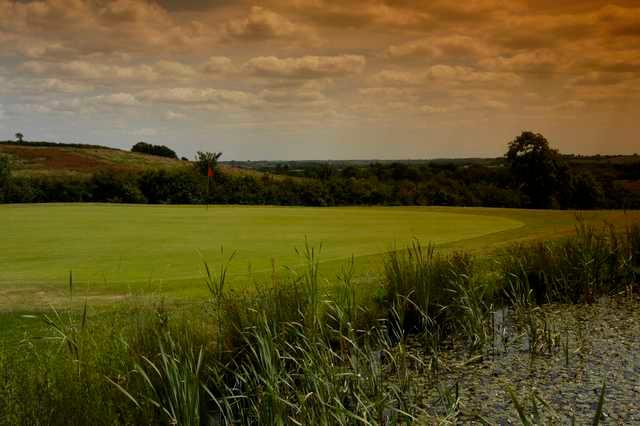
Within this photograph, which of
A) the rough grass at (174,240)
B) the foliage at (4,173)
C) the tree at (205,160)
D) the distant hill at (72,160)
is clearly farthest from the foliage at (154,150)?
the rough grass at (174,240)

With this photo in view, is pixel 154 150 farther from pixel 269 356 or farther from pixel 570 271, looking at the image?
pixel 269 356

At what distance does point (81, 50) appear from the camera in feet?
107

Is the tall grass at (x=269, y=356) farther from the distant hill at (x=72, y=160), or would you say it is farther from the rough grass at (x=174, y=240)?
the distant hill at (x=72, y=160)

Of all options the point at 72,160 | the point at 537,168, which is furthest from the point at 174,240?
the point at 72,160

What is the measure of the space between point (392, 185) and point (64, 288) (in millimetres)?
23205

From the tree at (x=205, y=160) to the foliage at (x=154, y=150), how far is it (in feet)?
148

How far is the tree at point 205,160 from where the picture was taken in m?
27.2

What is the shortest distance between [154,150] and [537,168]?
2009 inches

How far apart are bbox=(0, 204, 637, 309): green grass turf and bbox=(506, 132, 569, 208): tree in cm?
1866

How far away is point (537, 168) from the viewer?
35.9m

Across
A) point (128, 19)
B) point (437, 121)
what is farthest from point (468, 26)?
point (128, 19)

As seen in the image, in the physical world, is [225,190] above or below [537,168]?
below

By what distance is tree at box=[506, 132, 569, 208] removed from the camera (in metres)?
35.3

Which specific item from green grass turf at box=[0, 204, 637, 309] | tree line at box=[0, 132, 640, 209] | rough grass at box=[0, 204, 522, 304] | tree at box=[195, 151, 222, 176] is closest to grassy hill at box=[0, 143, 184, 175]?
tree line at box=[0, 132, 640, 209]
